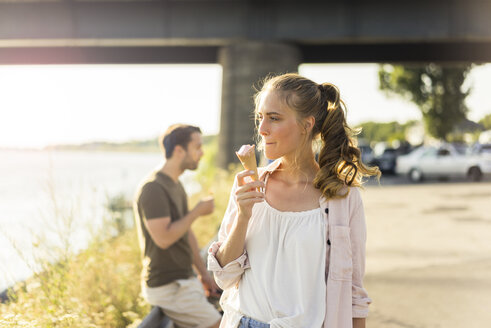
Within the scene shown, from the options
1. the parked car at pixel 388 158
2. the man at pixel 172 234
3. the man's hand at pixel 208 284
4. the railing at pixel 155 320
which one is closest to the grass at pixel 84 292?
the railing at pixel 155 320

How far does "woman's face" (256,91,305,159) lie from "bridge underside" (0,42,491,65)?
20315 millimetres

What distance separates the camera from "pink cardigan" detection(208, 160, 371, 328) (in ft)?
7.65

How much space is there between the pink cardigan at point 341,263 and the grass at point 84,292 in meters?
1.18

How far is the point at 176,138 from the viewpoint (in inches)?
175

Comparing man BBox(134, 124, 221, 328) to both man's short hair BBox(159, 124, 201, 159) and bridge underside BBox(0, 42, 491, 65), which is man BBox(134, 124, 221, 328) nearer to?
man's short hair BBox(159, 124, 201, 159)

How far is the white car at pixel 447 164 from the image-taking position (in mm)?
24875

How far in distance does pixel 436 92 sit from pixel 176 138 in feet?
137

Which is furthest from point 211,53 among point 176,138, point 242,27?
point 176,138

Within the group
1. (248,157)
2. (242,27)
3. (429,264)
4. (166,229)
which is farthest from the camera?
(242,27)

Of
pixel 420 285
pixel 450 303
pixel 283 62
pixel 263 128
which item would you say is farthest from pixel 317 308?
pixel 283 62

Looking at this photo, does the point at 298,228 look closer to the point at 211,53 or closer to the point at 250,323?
the point at 250,323

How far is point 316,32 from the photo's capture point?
67.5 feet

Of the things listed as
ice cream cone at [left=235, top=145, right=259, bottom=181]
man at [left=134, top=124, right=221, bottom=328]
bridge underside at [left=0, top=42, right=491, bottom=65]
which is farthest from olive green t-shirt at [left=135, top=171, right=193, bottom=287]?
bridge underside at [left=0, top=42, right=491, bottom=65]

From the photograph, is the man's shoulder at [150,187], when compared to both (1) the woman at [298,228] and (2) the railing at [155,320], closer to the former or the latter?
(2) the railing at [155,320]
